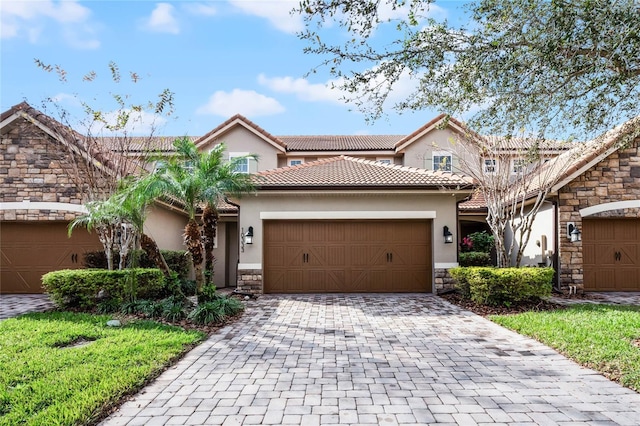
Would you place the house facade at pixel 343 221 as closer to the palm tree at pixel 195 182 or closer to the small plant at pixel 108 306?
the palm tree at pixel 195 182

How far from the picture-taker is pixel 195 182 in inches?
351

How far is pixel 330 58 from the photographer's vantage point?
6.14 m

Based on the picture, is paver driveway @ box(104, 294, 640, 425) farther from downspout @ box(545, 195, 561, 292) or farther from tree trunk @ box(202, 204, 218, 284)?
downspout @ box(545, 195, 561, 292)

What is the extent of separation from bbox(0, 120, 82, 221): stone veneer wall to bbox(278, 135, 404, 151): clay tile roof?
10.9 m

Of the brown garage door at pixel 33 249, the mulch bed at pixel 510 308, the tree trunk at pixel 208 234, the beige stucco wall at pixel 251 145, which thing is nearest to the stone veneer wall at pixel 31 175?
the brown garage door at pixel 33 249

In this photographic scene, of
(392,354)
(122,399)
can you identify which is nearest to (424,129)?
(392,354)

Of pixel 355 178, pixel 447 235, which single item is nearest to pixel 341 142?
pixel 355 178

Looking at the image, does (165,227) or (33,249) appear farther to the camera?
(165,227)

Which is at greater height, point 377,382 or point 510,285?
point 510,285

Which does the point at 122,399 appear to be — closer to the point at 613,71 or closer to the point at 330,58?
the point at 330,58

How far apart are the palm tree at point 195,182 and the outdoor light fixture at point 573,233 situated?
9.89 meters

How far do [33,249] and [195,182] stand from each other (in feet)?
25.6

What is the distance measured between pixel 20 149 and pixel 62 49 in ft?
11.3

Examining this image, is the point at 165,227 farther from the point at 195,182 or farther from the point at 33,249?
the point at 195,182
